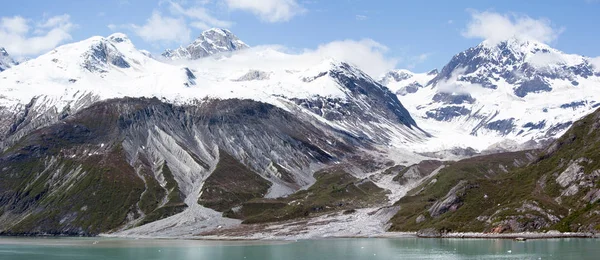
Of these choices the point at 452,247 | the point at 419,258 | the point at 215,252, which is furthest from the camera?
the point at 215,252

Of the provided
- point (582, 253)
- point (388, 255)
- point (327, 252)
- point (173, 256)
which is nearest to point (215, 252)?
point (173, 256)

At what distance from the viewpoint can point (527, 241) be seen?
187000 millimetres

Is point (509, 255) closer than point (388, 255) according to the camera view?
Yes

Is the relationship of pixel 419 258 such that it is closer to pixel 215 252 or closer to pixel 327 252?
pixel 327 252

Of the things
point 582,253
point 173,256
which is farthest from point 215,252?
point 582,253

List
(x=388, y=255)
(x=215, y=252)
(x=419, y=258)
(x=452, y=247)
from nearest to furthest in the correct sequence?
(x=419, y=258), (x=388, y=255), (x=452, y=247), (x=215, y=252)

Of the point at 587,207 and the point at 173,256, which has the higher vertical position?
the point at 587,207

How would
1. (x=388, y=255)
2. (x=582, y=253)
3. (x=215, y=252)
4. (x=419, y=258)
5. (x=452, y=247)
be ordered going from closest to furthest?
(x=582, y=253) < (x=419, y=258) < (x=388, y=255) < (x=452, y=247) < (x=215, y=252)

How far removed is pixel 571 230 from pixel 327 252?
214ft

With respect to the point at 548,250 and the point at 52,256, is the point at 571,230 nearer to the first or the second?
the point at 548,250

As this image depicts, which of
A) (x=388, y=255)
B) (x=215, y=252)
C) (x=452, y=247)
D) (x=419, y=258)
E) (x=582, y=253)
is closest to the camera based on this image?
(x=582, y=253)

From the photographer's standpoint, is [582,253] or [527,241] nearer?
[582,253]

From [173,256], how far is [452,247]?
69.6 metres

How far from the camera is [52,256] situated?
622 feet
